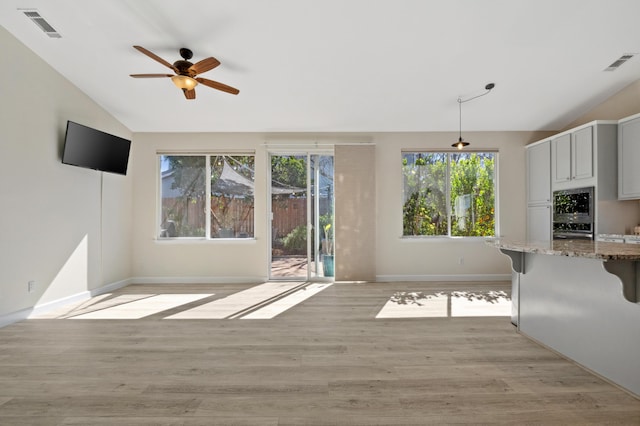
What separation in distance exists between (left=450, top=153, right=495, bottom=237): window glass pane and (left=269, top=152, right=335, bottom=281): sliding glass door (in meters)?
2.17

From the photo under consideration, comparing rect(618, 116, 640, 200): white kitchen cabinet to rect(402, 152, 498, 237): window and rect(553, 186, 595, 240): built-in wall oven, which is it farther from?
rect(402, 152, 498, 237): window

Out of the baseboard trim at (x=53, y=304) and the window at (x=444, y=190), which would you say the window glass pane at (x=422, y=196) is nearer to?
the window at (x=444, y=190)

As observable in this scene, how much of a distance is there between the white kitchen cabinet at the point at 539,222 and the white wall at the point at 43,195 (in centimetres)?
665

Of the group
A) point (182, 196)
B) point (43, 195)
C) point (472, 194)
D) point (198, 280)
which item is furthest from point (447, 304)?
point (43, 195)

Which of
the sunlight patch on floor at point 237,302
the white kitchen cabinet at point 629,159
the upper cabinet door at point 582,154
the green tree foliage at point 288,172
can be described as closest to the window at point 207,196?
the green tree foliage at point 288,172

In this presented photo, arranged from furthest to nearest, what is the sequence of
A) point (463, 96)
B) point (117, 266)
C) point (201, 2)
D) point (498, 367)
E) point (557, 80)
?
point (117, 266) < point (463, 96) < point (557, 80) < point (201, 2) < point (498, 367)

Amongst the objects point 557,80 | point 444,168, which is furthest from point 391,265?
point 557,80

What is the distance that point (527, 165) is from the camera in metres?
5.22

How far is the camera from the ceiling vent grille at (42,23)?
2.95 m

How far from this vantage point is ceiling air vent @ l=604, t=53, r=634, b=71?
352cm

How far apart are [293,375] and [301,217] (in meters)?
3.45

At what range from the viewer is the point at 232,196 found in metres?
5.36

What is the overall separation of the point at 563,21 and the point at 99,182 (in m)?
5.93

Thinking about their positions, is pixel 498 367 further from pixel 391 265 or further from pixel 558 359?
pixel 391 265
